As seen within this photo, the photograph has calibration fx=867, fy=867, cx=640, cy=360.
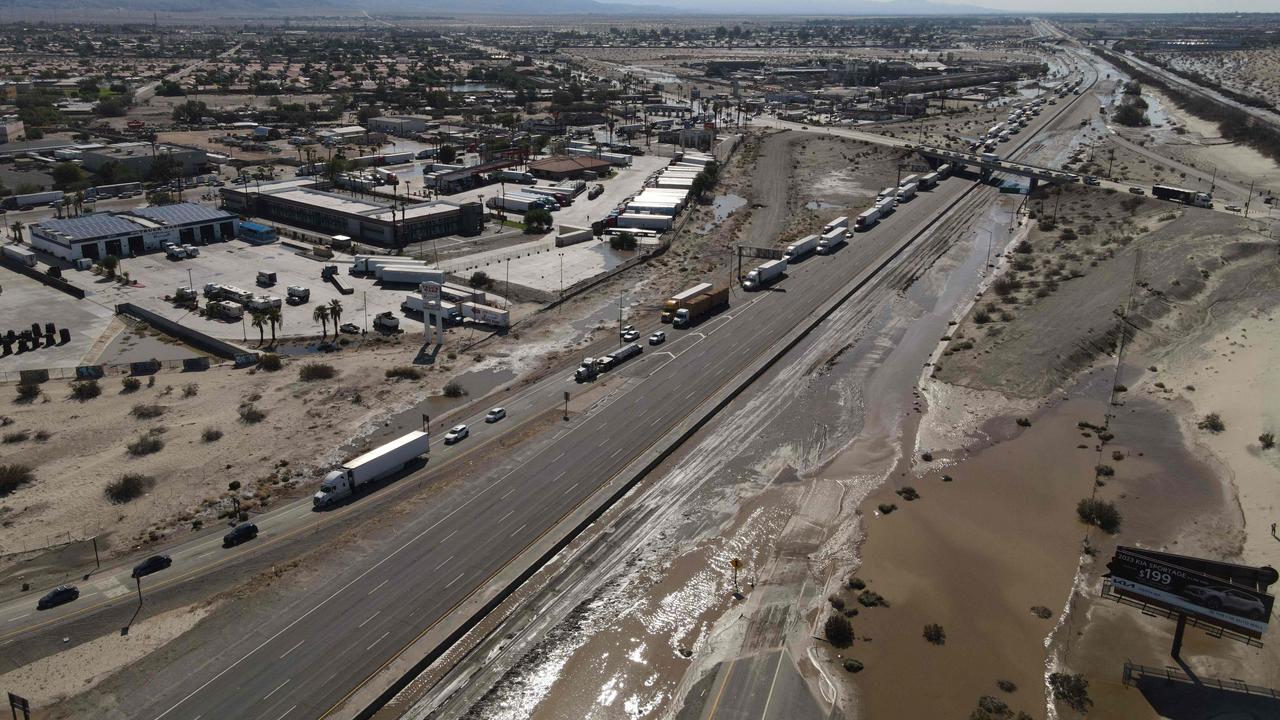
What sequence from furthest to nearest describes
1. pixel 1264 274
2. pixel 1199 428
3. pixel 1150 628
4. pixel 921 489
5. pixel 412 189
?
1. pixel 412 189
2. pixel 1264 274
3. pixel 1199 428
4. pixel 921 489
5. pixel 1150 628

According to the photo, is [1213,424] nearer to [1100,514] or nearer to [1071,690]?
[1100,514]

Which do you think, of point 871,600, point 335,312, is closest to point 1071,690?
point 871,600

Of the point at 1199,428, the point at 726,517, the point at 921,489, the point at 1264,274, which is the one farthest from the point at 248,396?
the point at 1264,274

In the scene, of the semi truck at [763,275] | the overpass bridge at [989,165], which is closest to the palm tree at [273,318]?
the semi truck at [763,275]

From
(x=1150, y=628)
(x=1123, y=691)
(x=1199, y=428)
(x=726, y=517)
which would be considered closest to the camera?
(x=1123, y=691)

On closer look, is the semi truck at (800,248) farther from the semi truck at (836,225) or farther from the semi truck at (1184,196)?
the semi truck at (1184,196)

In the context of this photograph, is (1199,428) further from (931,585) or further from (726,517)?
(726,517)

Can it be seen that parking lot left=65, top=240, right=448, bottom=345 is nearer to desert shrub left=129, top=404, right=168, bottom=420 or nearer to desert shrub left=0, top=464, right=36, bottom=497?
desert shrub left=129, top=404, right=168, bottom=420

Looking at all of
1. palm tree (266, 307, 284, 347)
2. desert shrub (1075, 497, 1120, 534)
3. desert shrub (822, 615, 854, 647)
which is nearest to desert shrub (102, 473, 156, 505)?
palm tree (266, 307, 284, 347)
